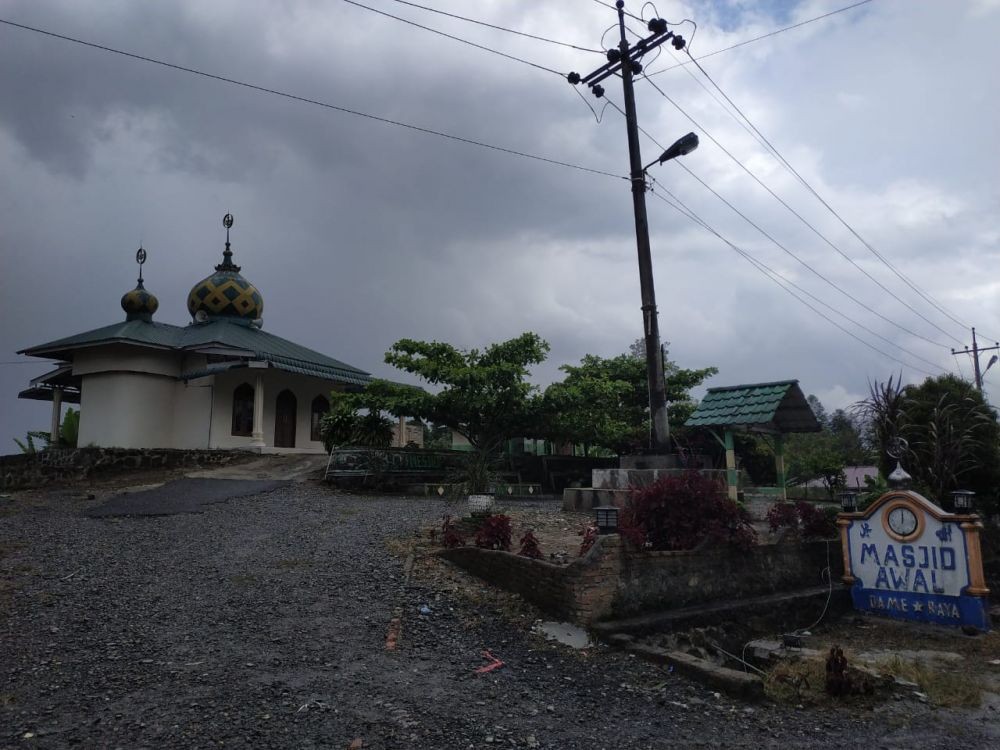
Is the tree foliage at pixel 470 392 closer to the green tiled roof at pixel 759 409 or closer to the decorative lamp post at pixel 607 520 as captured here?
the green tiled roof at pixel 759 409

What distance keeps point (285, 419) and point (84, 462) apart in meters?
7.87

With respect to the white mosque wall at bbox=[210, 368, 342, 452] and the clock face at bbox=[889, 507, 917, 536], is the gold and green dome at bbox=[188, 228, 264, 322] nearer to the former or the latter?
the white mosque wall at bbox=[210, 368, 342, 452]

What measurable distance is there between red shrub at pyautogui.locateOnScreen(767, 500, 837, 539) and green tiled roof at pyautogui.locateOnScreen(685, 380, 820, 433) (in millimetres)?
3999

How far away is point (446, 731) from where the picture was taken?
4.47m

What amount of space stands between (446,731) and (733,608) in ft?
14.1

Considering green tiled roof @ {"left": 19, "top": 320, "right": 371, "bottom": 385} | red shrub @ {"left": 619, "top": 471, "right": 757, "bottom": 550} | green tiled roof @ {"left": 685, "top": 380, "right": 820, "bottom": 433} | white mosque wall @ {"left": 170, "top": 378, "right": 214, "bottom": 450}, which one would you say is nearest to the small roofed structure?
green tiled roof @ {"left": 685, "top": 380, "right": 820, "bottom": 433}

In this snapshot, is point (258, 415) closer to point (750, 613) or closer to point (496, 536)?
point (496, 536)

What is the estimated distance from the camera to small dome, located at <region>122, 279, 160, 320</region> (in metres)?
25.9

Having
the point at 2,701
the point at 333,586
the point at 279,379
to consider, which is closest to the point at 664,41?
the point at 333,586

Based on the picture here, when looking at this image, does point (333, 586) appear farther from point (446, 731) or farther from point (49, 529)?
point (49, 529)

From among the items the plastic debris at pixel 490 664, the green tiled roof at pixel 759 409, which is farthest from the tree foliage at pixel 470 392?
the plastic debris at pixel 490 664

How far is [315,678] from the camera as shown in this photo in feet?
16.8

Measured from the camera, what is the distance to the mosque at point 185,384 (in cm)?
2327

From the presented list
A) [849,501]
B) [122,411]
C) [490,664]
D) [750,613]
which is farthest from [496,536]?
[122,411]
